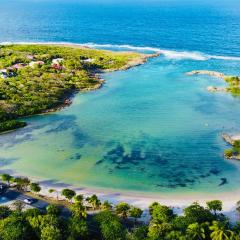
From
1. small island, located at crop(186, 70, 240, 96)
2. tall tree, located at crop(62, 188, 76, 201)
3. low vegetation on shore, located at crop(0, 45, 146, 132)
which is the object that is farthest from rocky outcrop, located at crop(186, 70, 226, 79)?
tall tree, located at crop(62, 188, 76, 201)

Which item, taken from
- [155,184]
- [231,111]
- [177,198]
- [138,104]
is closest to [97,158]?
[155,184]

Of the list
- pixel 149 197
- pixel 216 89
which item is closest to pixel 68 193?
pixel 149 197

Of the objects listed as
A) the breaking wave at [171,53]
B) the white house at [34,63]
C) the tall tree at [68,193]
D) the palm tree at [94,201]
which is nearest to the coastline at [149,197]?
the tall tree at [68,193]

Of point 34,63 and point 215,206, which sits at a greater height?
point 34,63

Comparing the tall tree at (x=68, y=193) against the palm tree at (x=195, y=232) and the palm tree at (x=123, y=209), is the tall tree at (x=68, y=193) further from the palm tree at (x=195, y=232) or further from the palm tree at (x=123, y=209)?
the palm tree at (x=195, y=232)

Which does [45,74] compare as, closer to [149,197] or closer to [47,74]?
[47,74]

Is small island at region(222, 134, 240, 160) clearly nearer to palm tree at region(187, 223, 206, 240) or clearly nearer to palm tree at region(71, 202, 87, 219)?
palm tree at region(187, 223, 206, 240)
